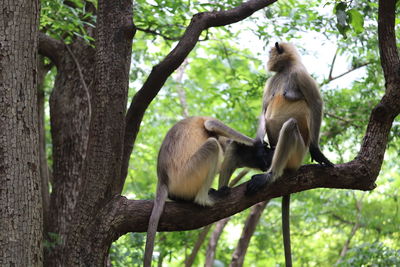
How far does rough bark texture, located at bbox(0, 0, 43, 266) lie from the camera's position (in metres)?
2.88

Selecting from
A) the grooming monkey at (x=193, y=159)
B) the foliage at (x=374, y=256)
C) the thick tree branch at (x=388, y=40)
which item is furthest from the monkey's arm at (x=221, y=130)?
the foliage at (x=374, y=256)

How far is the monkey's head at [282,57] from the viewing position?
15.8 ft

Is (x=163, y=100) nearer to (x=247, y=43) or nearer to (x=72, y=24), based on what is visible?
(x=247, y=43)

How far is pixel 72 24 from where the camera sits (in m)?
5.05

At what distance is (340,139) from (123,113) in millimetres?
4941

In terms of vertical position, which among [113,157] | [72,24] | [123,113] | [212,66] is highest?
[212,66]

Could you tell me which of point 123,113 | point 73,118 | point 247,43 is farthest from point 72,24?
point 247,43

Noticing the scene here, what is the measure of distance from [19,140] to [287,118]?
2.30 m

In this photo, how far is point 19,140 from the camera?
2979mm

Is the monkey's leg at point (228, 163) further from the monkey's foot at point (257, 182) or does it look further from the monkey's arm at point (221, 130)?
the monkey's foot at point (257, 182)

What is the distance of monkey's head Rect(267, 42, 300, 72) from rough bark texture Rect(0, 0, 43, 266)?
2.42m

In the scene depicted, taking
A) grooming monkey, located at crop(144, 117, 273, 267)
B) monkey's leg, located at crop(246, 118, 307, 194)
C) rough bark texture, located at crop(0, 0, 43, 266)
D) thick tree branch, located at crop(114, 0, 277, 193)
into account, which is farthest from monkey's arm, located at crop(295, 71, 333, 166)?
rough bark texture, located at crop(0, 0, 43, 266)

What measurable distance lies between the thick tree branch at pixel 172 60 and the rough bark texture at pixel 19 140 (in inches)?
30.7

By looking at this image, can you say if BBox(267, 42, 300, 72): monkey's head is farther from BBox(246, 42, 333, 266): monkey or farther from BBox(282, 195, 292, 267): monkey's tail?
BBox(282, 195, 292, 267): monkey's tail
